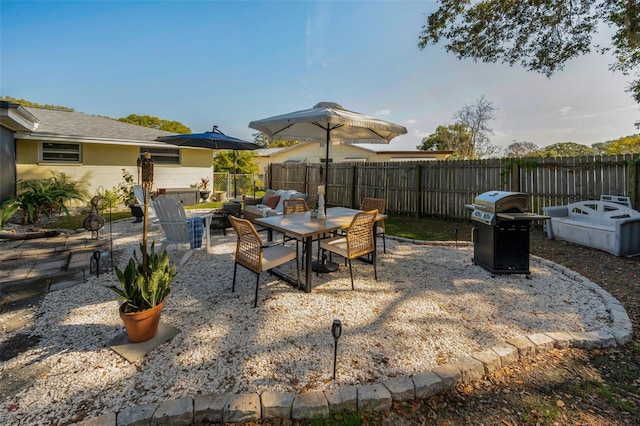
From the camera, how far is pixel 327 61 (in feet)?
33.5

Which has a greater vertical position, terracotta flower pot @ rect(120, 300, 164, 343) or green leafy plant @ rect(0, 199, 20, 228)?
green leafy plant @ rect(0, 199, 20, 228)

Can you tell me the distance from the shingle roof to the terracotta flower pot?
996cm

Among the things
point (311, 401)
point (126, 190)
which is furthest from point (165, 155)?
point (311, 401)

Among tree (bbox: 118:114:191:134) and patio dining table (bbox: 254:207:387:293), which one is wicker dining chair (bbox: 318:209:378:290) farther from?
tree (bbox: 118:114:191:134)

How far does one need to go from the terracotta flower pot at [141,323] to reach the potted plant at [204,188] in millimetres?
10440

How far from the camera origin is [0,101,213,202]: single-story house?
8445 millimetres

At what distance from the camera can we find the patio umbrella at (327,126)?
4.11 metres

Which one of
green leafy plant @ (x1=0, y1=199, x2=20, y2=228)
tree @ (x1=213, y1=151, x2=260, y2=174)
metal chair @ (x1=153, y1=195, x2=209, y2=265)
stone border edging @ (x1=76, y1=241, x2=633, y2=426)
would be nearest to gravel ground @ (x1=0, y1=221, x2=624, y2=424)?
stone border edging @ (x1=76, y1=241, x2=633, y2=426)

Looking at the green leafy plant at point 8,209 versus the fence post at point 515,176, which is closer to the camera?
the green leafy plant at point 8,209

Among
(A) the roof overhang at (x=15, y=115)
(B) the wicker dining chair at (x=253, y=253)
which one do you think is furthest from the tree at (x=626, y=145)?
(A) the roof overhang at (x=15, y=115)

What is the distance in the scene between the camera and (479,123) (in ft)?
81.0

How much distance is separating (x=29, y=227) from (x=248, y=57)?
828 centimetres

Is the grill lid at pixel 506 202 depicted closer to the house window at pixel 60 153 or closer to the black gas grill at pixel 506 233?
the black gas grill at pixel 506 233

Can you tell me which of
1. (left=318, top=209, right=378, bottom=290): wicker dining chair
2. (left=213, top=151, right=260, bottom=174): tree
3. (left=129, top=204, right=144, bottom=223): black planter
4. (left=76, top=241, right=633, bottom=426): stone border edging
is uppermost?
(left=213, top=151, right=260, bottom=174): tree
